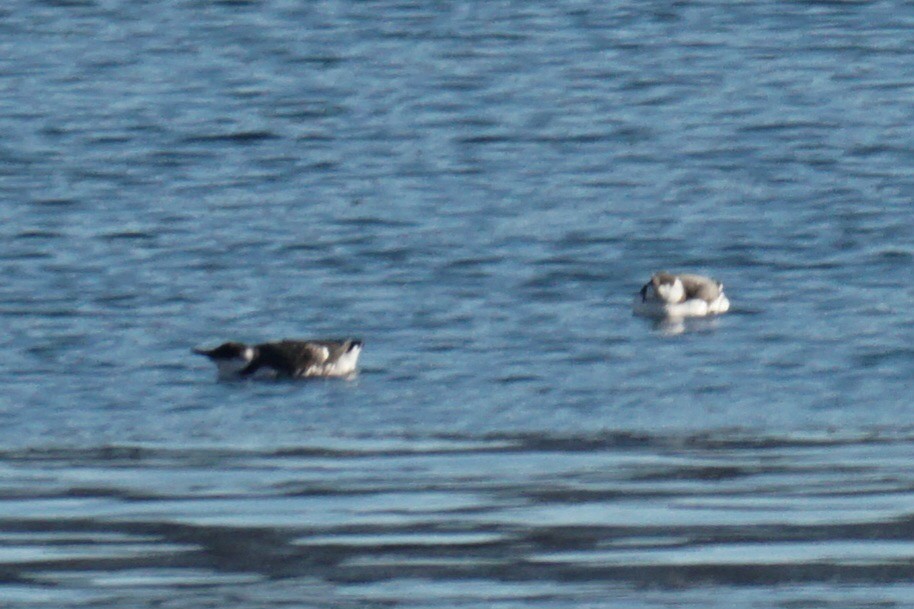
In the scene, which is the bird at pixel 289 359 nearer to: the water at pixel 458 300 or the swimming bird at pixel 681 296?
the water at pixel 458 300

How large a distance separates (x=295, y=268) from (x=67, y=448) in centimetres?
647

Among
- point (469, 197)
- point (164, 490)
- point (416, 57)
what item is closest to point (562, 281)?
point (469, 197)

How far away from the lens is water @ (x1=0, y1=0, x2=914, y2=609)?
8836 mm

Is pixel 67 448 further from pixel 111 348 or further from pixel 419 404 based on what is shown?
pixel 111 348

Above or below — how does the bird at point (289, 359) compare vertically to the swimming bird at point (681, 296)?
above

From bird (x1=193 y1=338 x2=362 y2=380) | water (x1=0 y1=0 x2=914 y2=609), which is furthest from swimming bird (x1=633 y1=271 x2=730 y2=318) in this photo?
bird (x1=193 y1=338 x2=362 y2=380)

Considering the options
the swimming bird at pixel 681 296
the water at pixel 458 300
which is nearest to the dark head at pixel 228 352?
the water at pixel 458 300

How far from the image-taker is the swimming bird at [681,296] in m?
16.2

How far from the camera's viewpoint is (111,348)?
597 inches

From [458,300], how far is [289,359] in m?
2.58

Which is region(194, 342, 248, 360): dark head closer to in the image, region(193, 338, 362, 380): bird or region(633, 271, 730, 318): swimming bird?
region(193, 338, 362, 380): bird

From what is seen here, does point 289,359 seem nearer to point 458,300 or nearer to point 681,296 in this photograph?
point 458,300

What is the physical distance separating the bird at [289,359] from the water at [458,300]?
144 millimetres

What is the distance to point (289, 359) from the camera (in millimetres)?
14500
